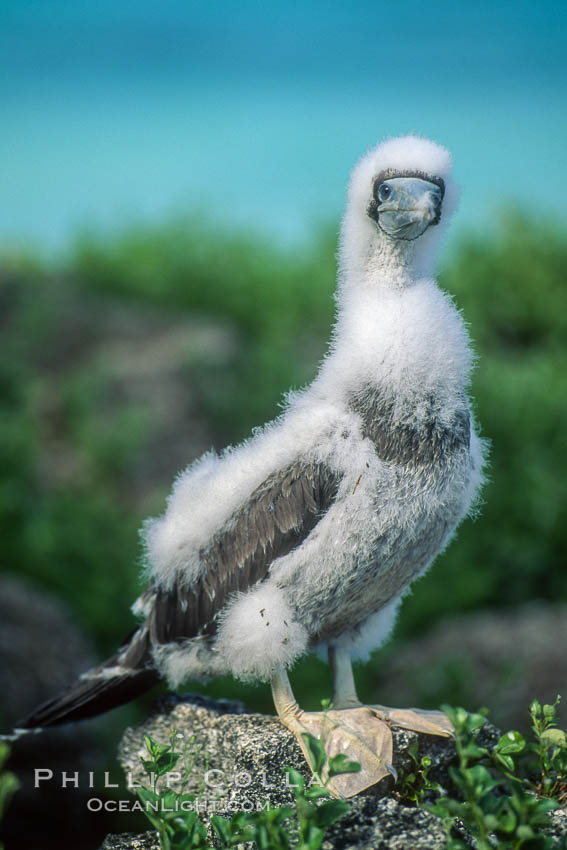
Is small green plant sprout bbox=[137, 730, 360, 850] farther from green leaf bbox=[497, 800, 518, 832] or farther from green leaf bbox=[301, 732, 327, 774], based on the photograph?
green leaf bbox=[497, 800, 518, 832]

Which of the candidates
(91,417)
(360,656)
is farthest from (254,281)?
(360,656)

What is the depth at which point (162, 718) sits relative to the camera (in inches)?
96.0

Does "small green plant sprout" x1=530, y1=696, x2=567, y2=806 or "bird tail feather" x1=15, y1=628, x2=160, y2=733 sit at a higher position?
"bird tail feather" x1=15, y1=628, x2=160, y2=733

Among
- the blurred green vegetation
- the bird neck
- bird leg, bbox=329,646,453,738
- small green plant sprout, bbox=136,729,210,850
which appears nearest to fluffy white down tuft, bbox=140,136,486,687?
the bird neck

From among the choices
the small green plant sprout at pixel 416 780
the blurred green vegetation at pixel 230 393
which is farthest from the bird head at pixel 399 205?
the blurred green vegetation at pixel 230 393

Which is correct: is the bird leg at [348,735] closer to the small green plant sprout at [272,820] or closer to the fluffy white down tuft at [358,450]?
the fluffy white down tuft at [358,450]

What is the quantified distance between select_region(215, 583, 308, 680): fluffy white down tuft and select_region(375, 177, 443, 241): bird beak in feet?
3.05

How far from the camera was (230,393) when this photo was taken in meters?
6.08

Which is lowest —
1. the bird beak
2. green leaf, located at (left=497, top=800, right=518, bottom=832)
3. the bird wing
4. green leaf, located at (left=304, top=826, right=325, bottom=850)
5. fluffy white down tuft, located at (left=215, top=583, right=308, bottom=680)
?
green leaf, located at (left=497, top=800, right=518, bottom=832)

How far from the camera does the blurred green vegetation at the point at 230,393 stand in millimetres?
4898

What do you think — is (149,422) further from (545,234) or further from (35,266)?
(545,234)

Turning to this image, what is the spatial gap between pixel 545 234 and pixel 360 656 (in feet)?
20.7

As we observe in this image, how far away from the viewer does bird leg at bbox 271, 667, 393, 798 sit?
1.98 metres

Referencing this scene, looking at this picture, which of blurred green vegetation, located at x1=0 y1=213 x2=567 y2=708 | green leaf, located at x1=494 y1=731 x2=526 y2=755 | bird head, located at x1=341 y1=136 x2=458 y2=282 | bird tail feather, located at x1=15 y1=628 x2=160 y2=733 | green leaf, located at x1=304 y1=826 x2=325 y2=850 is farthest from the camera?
blurred green vegetation, located at x1=0 y1=213 x2=567 y2=708
